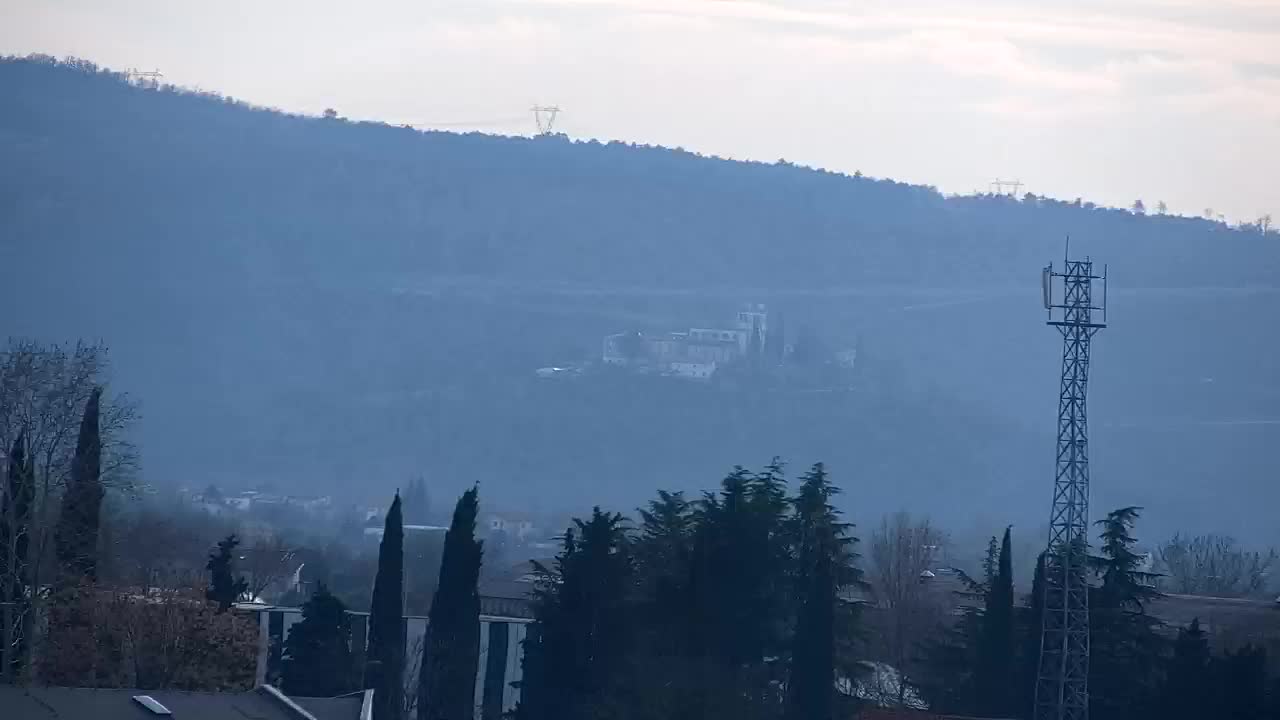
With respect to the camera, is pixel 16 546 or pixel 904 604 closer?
pixel 16 546

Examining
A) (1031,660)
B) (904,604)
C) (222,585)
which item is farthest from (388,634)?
(904,604)

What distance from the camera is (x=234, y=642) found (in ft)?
86.3

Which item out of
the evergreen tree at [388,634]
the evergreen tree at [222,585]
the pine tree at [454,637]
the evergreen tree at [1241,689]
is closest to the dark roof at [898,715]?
the evergreen tree at [1241,689]

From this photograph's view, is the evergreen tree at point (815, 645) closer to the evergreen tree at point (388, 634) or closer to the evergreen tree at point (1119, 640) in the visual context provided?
the evergreen tree at point (1119, 640)

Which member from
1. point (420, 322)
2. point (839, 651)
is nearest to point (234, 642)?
point (839, 651)

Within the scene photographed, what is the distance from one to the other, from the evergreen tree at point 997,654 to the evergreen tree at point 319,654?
995 cm

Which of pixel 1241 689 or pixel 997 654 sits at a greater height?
pixel 1241 689

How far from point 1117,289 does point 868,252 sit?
19.8m

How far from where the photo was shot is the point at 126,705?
20.2m

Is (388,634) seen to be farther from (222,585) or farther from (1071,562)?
(1071,562)

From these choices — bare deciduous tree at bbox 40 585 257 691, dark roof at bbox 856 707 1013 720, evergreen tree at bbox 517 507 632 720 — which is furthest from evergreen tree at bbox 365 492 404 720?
dark roof at bbox 856 707 1013 720

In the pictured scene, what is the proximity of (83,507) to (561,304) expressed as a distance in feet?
320

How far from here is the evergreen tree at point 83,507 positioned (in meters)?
28.3

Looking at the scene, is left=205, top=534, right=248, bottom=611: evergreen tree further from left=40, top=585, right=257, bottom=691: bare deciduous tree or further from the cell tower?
the cell tower
